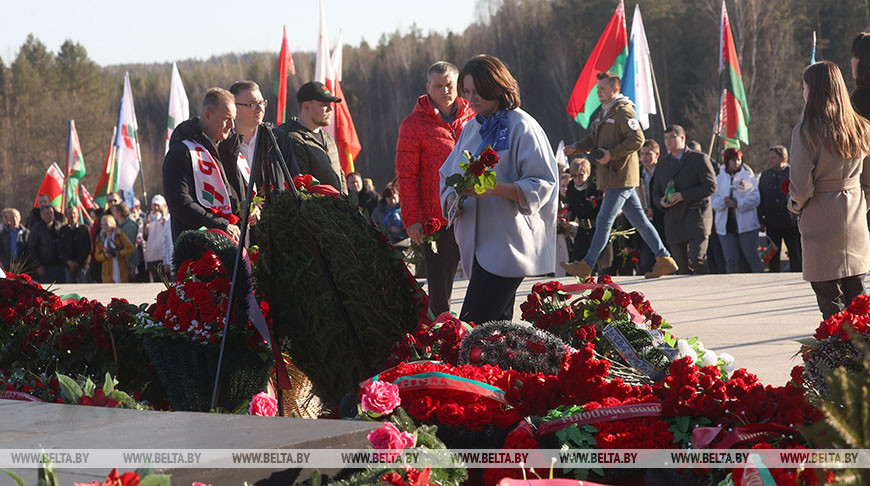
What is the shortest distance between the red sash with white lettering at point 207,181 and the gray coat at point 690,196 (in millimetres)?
6416

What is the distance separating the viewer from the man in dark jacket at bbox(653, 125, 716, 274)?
10.8 m

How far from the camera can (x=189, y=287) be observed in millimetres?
4508

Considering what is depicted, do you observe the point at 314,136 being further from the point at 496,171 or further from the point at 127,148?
the point at 127,148

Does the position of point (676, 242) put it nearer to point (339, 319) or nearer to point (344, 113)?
point (344, 113)

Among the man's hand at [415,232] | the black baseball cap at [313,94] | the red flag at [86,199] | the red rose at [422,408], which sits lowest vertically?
the red flag at [86,199]

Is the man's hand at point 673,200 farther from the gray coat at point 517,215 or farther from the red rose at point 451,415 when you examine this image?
the red rose at point 451,415

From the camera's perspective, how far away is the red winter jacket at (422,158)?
582 cm

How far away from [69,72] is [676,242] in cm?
6564

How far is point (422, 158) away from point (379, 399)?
313cm

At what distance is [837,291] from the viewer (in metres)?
5.43

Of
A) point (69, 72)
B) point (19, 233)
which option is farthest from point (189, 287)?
point (69, 72)

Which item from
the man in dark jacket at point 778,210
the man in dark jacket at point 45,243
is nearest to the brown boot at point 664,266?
the man in dark jacket at point 778,210

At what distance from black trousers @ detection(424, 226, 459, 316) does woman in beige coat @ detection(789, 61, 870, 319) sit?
1875 millimetres

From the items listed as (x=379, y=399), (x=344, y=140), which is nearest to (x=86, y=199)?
(x=344, y=140)
